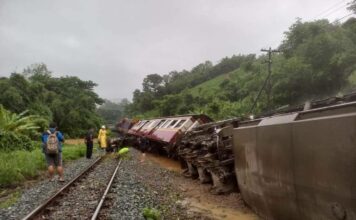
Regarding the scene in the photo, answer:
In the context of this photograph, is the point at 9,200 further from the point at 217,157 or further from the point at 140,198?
the point at 217,157

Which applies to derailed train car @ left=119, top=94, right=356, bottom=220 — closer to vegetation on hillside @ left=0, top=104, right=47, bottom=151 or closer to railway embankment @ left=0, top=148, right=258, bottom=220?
railway embankment @ left=0, top=148, right=258, bottom=220

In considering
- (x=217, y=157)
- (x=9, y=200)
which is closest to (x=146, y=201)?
(x=217, y=157)

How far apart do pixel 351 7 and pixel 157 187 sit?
30623 millimetres

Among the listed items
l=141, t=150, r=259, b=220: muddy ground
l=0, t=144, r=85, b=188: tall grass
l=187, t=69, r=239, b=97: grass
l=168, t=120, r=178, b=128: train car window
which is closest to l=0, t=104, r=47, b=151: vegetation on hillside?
l=0, t=144, r=85, b=188: tall grass

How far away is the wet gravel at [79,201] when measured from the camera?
8641 mm

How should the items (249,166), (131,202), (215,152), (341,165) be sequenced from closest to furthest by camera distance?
(341,165)
(249,166)
(131,202)
(215,152)

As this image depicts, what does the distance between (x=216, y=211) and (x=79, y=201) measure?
3124 mm

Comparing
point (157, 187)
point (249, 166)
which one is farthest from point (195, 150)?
point (249, 166)

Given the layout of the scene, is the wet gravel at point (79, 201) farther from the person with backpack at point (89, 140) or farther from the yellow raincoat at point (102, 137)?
the yellow raincoat at point (102, 137)

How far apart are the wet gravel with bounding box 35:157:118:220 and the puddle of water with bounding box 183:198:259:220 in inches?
87.7

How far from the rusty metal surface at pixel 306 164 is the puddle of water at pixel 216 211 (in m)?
0.81

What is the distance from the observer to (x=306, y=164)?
18.9ft

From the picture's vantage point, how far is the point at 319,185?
5445mm

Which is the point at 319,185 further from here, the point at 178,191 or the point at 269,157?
the point at 178,191
